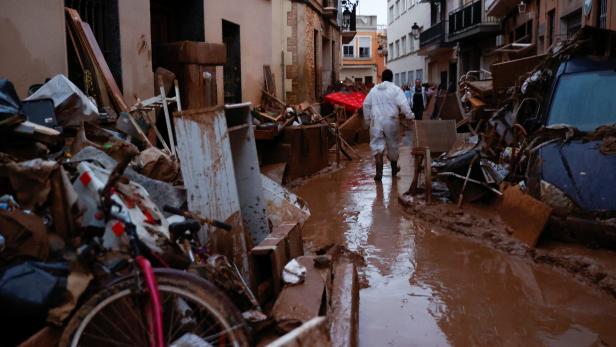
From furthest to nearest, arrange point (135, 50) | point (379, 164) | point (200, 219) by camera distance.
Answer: point (379, 164)
point (135, 50)
point (200, 219)

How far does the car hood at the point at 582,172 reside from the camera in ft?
17.6

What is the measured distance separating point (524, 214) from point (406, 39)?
4098 cm

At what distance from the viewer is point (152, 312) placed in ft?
8.77

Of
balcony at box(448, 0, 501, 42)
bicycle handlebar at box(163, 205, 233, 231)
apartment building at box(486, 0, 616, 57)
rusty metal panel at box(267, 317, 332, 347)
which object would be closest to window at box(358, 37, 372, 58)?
balcony at box(448, 0, 501, 42)

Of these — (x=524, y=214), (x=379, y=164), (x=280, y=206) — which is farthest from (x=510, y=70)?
(x=280, y=206)

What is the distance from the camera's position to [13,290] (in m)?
2.77

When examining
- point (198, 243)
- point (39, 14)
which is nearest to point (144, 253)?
point (198, 243)

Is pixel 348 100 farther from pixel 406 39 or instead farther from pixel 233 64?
pixel 406 39

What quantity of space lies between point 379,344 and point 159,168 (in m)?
2.29

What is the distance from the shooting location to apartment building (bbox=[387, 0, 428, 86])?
135 ft

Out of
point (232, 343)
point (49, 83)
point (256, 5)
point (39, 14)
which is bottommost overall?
point (232, 343)

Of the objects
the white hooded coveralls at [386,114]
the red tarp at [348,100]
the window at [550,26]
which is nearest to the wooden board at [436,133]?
the white hooded coveralls at [386,114]

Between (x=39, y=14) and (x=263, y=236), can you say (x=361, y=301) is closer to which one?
(x=263, y=236)

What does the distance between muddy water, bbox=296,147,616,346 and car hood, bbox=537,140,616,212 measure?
72 cm
